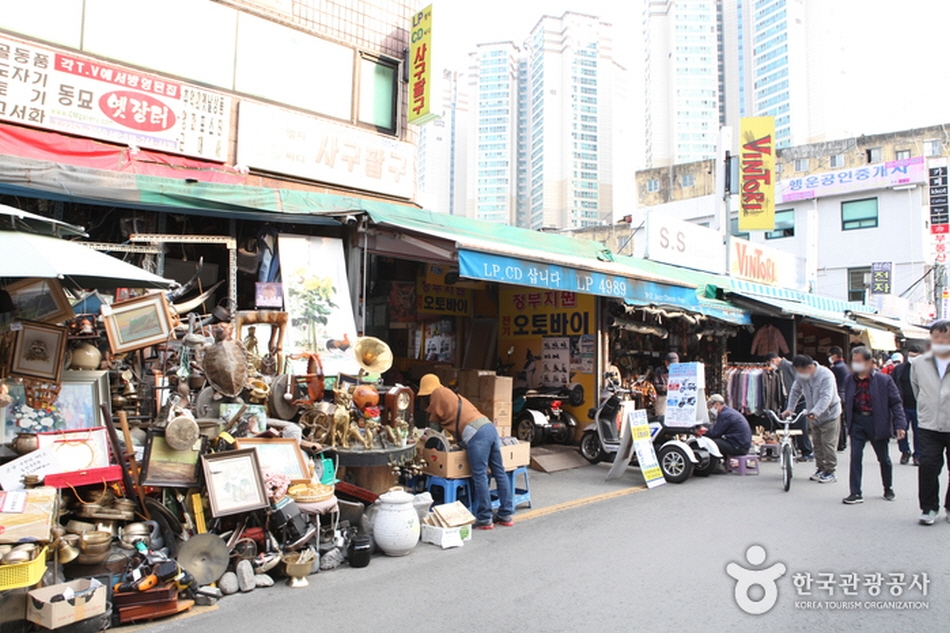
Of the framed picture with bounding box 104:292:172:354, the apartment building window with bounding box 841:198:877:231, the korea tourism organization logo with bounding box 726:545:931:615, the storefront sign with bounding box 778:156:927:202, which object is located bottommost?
the korea tourism organization logo with bounding box 726:545:931:615

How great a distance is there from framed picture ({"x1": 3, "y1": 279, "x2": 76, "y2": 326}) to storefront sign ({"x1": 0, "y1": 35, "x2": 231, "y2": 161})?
2.94m

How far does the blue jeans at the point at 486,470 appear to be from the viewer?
6.57 metres

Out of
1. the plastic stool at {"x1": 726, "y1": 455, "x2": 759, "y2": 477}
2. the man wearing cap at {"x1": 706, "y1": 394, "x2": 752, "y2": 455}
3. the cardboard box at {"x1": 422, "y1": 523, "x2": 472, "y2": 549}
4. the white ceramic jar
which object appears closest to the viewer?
the white ceramic jar

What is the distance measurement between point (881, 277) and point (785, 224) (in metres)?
7.10

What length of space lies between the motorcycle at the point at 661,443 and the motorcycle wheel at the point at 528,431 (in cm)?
83

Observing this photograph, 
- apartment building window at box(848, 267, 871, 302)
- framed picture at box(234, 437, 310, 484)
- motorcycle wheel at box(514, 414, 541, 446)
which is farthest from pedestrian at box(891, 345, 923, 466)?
apartment building window at box(848, 267, 871, 302)

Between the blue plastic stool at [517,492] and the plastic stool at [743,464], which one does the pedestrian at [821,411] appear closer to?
the plastic stool at [743,464]

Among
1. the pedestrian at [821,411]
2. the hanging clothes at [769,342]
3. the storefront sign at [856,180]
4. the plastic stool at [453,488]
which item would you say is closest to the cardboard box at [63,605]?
the plastic stool at [453,488]

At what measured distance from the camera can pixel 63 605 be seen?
3.85 meters

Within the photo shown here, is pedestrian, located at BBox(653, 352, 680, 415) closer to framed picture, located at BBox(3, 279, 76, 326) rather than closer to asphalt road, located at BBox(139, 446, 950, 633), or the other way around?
asphalt road, located at BBox(139, 446, 950, 633)

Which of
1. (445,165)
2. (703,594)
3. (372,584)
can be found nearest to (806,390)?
(703,594)

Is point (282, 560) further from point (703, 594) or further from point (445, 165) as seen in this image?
point (445, 165)

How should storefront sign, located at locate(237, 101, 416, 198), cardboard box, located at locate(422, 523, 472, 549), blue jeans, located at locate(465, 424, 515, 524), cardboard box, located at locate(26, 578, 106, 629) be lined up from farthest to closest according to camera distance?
storefront sign, located at locate(237, 101, 416, 198) → blue jeans, located at locate(465, 424, 515, 524) → cardboard box, located at locate(422, 523, 472, 549) → cardboard box, located at locate(26, 578, 106, 629)

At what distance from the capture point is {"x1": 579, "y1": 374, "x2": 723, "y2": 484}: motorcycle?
9242mm
